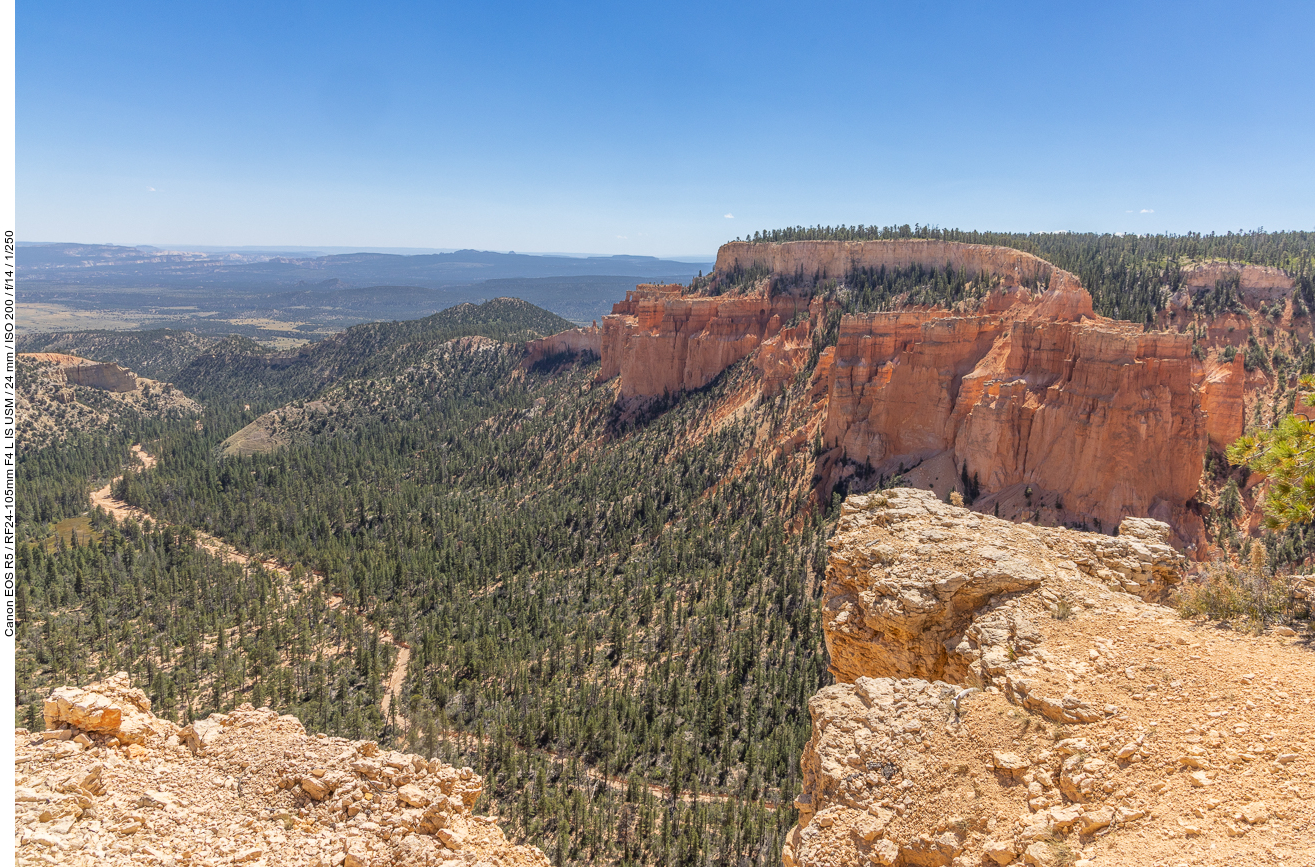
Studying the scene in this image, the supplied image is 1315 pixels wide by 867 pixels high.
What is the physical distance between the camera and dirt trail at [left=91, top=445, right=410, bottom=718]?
4619cm

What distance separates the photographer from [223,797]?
12117mm

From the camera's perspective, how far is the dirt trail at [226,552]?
46188 mm

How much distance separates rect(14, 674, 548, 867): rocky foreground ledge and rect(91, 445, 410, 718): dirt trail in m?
30.5

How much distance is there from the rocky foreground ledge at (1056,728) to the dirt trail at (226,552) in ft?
120

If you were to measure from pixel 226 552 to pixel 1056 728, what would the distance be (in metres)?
78.3

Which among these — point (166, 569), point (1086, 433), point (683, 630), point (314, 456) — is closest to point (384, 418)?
point (314, 456)

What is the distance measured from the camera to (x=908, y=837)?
10047 millimetres

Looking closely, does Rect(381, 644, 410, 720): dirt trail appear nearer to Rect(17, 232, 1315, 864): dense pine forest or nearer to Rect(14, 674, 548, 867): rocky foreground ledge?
Rect(17, 232, 1315, 864): dense pine forest

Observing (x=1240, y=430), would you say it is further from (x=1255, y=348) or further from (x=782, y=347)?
(x=782, y=347)

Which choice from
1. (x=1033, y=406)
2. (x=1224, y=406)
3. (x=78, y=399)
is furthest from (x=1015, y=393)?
(x=78, y=399)

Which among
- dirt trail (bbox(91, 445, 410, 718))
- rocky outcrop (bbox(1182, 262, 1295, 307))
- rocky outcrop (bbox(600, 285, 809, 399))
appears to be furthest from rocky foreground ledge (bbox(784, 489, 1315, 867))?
rocky outcrop (bbox(1182, 262, 1295, 307))

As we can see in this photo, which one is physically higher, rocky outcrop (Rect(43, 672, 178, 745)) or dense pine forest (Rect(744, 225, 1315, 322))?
dense pine forest (Rect(744, 225, 1315, 322))

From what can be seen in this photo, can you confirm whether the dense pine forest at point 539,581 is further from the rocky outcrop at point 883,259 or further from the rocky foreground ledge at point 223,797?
the rocky foreground ledge at point 223,797

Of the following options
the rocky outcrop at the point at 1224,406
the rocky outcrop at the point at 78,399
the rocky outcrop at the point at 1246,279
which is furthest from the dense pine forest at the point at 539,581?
the rocky outcrop at the point at 78,399
